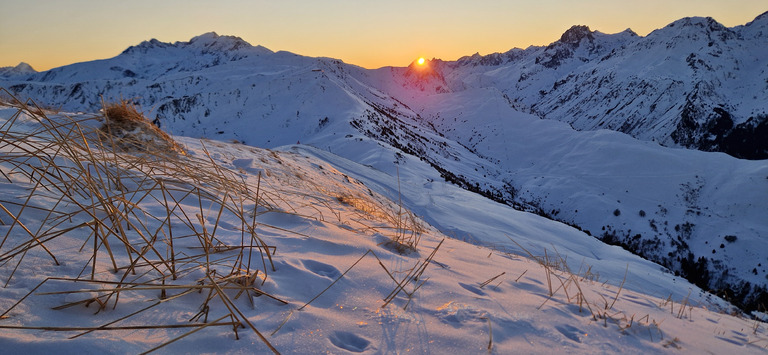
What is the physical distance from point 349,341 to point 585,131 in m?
65.2

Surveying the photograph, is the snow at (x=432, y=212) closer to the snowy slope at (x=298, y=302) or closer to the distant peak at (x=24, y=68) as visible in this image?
the snowy slope at (x=298, y=302)

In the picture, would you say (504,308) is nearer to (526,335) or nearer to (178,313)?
(526,335)

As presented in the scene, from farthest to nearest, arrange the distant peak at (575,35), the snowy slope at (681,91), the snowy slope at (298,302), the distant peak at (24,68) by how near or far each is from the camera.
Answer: the distant peak at (24,68)
the distant peak at (575,35)
the snowy slope at (681,91)
the snowy slope at (298,302)

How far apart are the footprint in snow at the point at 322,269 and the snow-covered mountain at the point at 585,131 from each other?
2021 mm

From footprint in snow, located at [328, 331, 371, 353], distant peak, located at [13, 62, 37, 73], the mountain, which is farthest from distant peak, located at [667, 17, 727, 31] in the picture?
distant peak, located at [13, 62, 37, 73]

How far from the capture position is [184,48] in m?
159

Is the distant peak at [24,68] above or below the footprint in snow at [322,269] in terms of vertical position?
above

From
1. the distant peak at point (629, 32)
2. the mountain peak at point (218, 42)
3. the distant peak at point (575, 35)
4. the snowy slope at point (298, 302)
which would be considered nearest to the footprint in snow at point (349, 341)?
the snowy slope at point (298, 302)

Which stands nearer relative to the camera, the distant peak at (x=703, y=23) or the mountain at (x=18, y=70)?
the distant peak at (x=703, y=23)

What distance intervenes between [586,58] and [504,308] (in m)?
193

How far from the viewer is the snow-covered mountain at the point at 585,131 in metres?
31.6

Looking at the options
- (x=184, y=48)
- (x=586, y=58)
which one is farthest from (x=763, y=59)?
(x=184, y=48)

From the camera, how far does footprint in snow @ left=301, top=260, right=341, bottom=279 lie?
2.03m

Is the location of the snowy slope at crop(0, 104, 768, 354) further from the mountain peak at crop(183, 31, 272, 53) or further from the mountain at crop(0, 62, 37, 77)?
the mountain at crop(0, 62, 37, 77)
